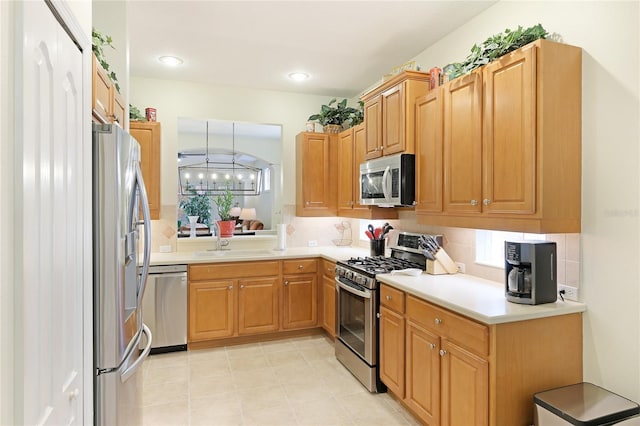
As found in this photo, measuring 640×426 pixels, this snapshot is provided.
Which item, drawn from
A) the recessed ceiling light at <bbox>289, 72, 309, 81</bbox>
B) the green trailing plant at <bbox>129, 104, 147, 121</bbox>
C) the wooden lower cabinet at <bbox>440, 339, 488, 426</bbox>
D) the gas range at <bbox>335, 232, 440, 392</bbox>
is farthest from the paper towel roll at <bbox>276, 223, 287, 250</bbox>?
the wooden lower cabinet at <bbox>440, 339, 488, 426</bbox>

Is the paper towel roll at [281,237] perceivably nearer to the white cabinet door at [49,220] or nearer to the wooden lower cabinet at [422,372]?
the wooden lower cabinet at [422,372]

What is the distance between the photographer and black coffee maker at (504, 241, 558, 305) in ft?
6.75

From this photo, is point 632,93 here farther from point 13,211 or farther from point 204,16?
point 204,16

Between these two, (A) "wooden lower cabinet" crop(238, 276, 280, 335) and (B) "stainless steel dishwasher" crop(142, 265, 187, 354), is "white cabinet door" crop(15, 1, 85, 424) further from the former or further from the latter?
(A) "wooden lower cabinet" crop(238, 276, 280, 335)

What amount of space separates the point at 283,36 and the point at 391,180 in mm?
1534

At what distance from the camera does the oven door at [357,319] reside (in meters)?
2.94

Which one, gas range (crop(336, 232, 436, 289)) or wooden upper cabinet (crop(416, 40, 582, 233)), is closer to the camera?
wooden upper cabinet (crop(416, 40, 582, 233))

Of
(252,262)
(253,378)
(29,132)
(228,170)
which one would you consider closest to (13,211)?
(29,132)

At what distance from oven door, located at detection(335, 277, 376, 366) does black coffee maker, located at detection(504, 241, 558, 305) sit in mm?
1081

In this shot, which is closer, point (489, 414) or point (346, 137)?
point (489, 414)

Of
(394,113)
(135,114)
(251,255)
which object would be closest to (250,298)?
(251,255)

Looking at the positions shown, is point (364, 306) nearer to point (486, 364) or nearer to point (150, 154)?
point (486, 364)

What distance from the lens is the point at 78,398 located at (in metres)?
1.36

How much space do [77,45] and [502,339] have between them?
226 cm
